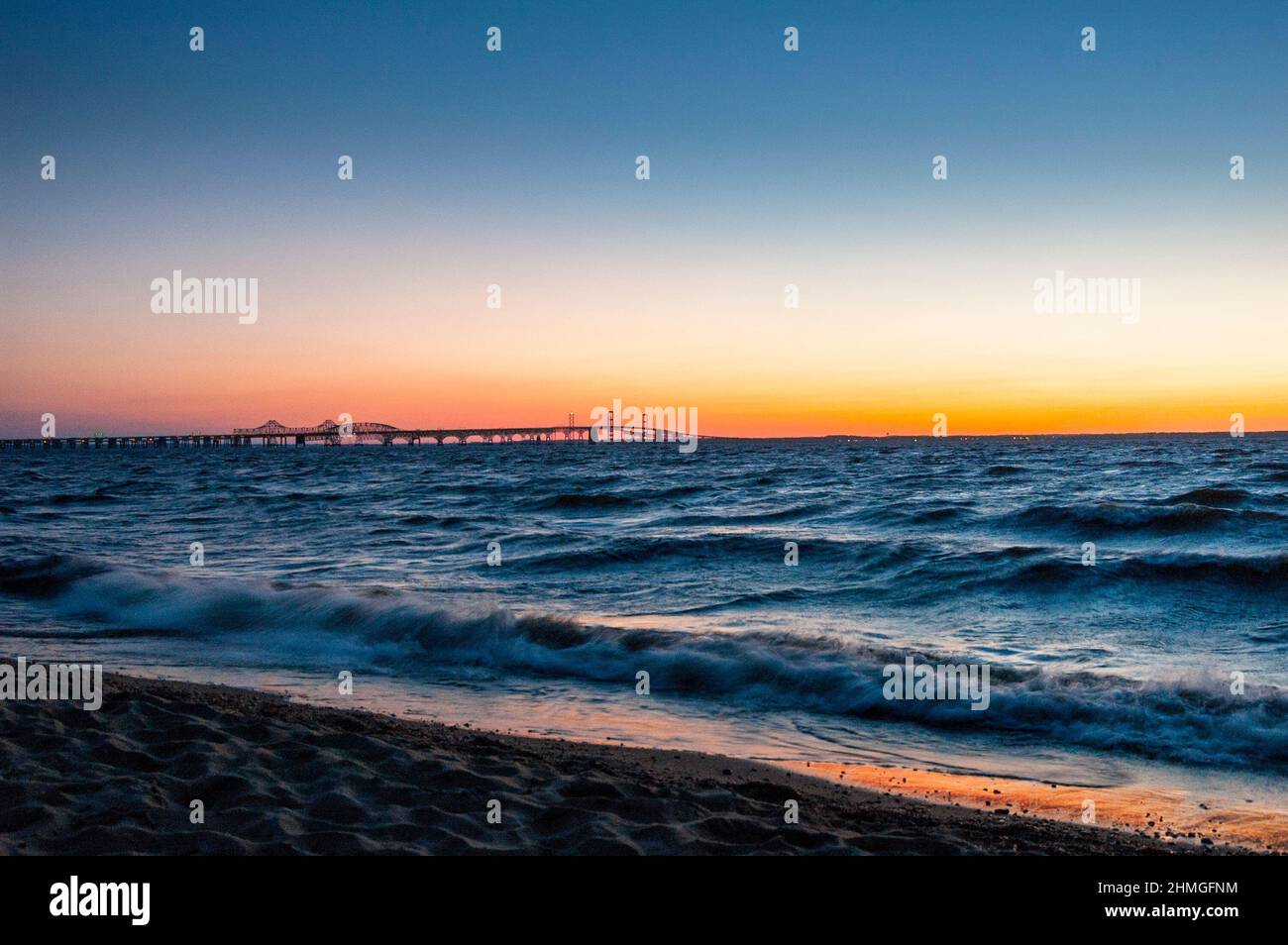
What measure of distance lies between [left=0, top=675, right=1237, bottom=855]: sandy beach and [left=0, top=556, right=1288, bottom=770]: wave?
8.28ft

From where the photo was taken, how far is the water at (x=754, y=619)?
838 centimetres

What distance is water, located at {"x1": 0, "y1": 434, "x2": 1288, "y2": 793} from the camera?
8.38 m

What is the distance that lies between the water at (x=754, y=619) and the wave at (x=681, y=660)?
4 cm

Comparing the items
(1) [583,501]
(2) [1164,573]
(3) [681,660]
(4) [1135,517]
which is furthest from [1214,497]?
(3) [681,660]

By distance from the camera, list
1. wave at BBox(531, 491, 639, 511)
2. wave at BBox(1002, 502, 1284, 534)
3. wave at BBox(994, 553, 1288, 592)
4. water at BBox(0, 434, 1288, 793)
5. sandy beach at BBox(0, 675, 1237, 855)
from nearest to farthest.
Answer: sandy beach at BBox(0, 675, 1237, 855), water at BBox(0, 434, 1288, 793), wave at BBox(994, 553, 1288, 592), wave at BBox(1002, 502, 1284, 534), wave at BBox(531, 491, 639, 511)

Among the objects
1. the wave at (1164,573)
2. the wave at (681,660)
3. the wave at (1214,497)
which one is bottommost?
the wave at (681,660)

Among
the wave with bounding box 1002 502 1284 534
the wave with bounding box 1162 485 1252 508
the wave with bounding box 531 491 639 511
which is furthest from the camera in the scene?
the wave with bounding box 531 491 639 511

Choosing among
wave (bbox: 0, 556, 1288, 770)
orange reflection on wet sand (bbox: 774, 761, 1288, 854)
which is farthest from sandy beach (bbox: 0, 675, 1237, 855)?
wave (bbox: 0, 556, 1288, 770)

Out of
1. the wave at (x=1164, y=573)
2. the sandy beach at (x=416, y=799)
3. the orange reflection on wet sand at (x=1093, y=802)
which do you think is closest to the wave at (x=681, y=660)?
the orange reflection on wet sand at (x=1093, y=802)

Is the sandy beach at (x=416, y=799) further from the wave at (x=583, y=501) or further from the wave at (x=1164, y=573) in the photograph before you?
the wave at (x=583, y=501)

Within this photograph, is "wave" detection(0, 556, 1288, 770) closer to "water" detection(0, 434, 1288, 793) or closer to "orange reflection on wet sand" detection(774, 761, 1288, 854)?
"water" detection(0, 434, 1288, 793)

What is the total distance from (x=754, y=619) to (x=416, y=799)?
8356 millimetres
